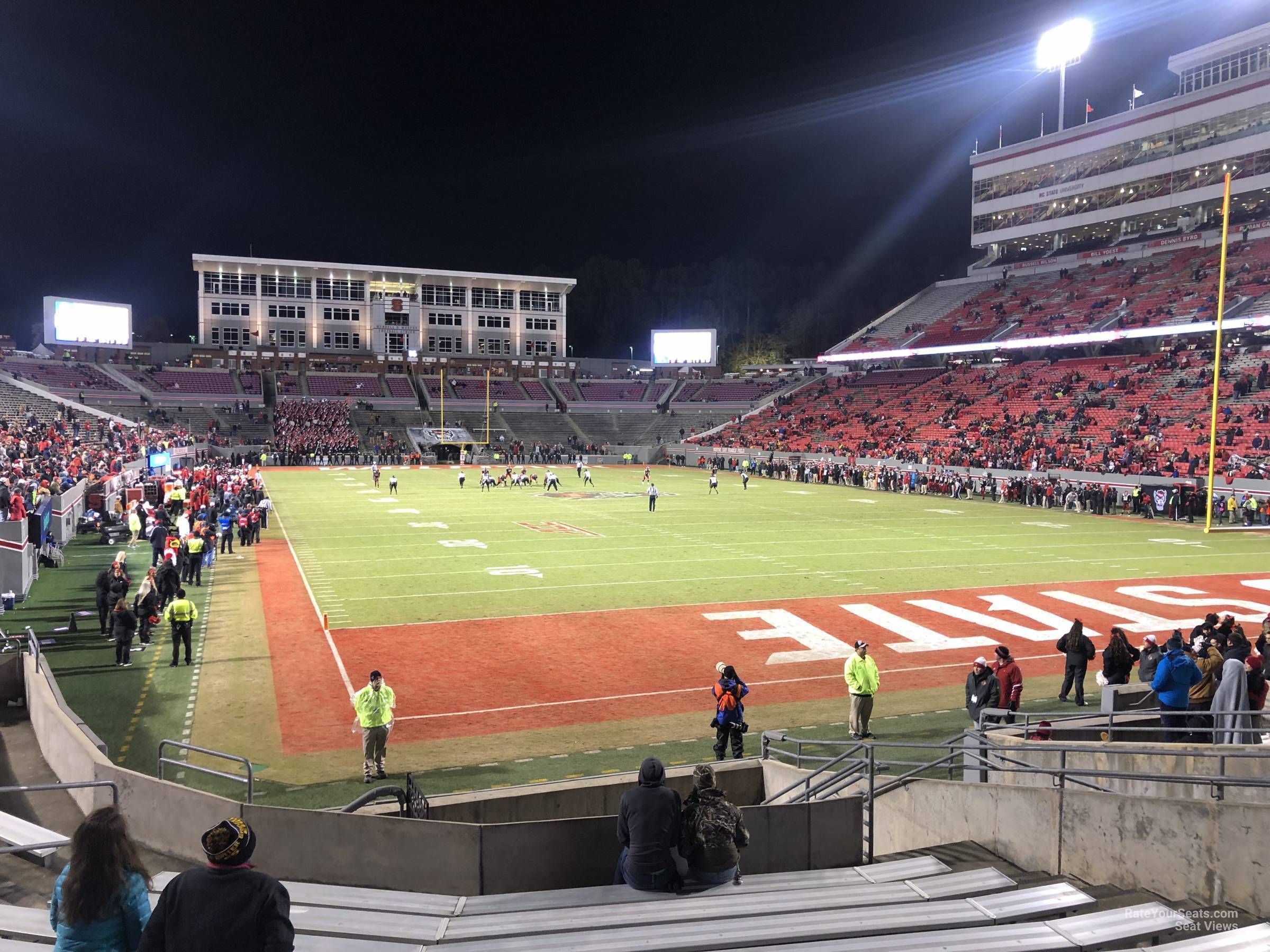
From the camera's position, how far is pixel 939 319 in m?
77.4

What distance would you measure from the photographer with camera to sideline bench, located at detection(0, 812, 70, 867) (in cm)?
676

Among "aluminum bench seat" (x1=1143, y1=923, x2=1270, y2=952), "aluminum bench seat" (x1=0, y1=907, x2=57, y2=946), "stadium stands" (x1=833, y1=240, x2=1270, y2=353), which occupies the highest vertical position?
"stadium stands" (x1=833, y1=240, x2=1270, y2=353)

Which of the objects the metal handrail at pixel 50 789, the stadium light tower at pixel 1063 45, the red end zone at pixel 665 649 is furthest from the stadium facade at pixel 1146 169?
the metal handrail at pixel 50 789

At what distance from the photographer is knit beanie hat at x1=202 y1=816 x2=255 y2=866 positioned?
3.60 meters

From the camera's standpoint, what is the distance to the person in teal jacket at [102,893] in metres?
3.84

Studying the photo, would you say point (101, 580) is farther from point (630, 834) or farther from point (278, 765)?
point (630, 834)

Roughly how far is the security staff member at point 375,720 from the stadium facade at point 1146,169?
6657cm

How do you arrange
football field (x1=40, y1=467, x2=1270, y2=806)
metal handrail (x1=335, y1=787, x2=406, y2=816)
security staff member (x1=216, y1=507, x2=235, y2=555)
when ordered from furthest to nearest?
1. security staff member (x1=216, y1=507, x2=235, y2=555)
2. football field (x1=40, y1=467, x2=1270, y2=806)
3. metal handrail (x1=335, y1=787, x2=406, y2=816)

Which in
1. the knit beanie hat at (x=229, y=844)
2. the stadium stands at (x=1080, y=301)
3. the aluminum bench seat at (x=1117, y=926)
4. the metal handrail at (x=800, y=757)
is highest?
the stadium stands at (x=1080, y=301)

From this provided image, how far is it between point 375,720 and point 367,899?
15.2ft

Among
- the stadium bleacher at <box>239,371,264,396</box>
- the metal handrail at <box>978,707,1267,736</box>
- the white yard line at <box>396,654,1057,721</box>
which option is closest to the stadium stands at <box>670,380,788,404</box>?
Result: the stadium bleacher at <box>239,371,264,396</box>

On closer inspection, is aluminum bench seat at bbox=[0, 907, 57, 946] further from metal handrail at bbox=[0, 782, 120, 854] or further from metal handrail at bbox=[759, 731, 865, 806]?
metal handrail at bbox=[759, 731, 865, 806]

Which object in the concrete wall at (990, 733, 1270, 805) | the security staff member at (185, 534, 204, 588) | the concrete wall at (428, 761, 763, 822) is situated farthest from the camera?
the security staff member at (185, 534, 204, 588)

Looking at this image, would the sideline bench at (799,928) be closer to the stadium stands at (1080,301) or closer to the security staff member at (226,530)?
the security staff member at (226,530)
